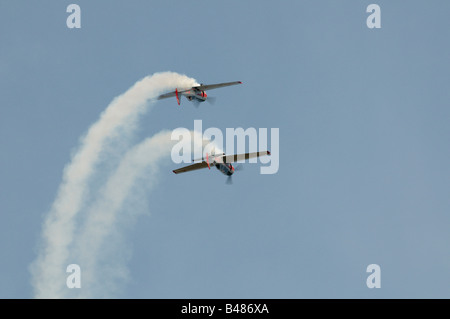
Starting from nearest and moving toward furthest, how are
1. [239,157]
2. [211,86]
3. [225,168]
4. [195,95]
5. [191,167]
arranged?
[225,168] → [239,157] → [195,95] → [211,86] → [191,167]

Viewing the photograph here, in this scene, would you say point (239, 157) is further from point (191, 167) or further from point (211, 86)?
point (211, 86)

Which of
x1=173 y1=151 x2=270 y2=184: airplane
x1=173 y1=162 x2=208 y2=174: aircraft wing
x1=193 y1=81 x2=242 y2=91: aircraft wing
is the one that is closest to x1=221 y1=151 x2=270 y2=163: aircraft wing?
x1=173 y1=151 x2=270 y2=184: airplane

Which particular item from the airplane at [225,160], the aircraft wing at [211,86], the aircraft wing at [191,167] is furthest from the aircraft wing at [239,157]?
the aircraft wing at [211,86]

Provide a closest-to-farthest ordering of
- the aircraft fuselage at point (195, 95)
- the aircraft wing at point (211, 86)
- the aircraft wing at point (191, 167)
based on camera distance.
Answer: the aircraft fuselage at point (195, 95) → the aircraft wing at point (211, 86) → the aircraft wing at point (191, 167)

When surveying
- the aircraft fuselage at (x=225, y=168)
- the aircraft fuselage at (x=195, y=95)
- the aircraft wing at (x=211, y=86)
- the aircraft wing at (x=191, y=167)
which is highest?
the aircraft wing at (x=211, y=86)

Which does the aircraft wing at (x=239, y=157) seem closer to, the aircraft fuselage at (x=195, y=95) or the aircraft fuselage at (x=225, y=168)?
the aircraft fuselage at (x=225, y=168)

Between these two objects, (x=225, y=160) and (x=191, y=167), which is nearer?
(x=225, y=160)

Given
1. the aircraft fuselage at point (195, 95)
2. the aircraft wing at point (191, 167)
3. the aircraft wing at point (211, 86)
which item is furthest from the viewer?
the aircraft wing at point (191, 167)

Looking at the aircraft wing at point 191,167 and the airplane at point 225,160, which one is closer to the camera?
the airplane at point 225,160

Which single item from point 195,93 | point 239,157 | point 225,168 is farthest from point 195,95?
point 225,168
